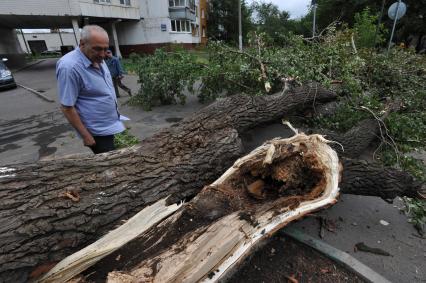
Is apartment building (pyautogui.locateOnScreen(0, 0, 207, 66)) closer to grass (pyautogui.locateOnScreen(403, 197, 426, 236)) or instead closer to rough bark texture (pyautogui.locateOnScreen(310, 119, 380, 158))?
rough bark texture (pyautogui.locateOnScreen(310, 119, 380, 158))

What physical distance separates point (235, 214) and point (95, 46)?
6.36 ft

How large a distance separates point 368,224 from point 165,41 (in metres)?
26.6

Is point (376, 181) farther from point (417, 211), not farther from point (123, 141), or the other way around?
point (123, 141)

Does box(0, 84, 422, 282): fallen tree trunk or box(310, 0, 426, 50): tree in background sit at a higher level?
box(310, 0, 426, 50): tree in background

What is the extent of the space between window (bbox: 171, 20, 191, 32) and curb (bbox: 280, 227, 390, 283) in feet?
92.2

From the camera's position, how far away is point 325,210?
3074 mm

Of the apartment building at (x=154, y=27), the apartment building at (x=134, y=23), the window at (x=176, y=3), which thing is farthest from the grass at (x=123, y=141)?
the window at (x=176, y=3)

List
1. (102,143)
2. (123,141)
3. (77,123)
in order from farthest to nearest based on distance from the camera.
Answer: (123,141) < (102,143) < (77,123)

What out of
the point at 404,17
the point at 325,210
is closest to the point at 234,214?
the point at 325,210

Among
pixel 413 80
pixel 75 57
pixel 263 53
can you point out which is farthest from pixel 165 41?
pixel 75 57

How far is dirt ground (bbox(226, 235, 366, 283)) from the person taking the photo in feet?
7.36

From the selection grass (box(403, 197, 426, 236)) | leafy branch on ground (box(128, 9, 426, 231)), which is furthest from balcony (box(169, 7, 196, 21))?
grass (box(403, 197, 426, 236))

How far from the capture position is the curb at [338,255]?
A: 2.23 metres

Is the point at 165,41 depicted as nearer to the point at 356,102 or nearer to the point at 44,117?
the point at 44,117
